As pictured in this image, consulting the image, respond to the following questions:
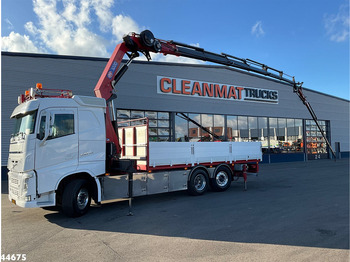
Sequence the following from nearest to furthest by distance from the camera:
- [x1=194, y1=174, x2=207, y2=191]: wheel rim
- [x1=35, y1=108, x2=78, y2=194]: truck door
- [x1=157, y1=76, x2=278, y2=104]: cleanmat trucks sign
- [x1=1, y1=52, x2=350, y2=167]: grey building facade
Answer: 1. [x1=35, y1=108, x2=78, y2=194]: truck door
2. [x1=194, y1=174, x2=207, y2=191]: wheel rim
3. [x1=1, y1=52, x2=350, y2=167]: grey building facade
4. [x1=157, y1=76, x2=278, y2=104]: cleanmat trucks sign

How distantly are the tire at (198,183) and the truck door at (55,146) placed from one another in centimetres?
444

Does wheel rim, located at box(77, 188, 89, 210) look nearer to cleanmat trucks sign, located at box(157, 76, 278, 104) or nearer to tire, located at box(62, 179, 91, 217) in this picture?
tire, located at box(62, 179, 91, 217)

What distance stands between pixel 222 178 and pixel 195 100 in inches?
468

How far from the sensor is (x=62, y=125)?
7289 mm

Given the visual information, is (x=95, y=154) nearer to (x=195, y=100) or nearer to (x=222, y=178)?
(x=222, y=178)

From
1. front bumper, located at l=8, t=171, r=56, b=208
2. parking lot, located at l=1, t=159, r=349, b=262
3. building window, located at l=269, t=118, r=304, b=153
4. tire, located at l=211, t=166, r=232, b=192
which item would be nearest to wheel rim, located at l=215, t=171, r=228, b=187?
tire, located at l=211, t=166, r=232, b=192

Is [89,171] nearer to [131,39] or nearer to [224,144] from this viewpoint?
[131,39]

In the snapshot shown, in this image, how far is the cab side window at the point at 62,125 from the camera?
7113mm

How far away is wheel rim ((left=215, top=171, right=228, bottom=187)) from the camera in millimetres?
10983

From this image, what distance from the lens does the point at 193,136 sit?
21.6 meters

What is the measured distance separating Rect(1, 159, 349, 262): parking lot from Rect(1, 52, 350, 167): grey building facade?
34.0 feet

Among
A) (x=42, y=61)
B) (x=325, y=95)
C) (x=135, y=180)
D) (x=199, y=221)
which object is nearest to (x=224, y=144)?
(x=135, y=180)

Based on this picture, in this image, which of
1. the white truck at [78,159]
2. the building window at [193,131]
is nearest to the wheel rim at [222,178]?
the white truck at [78,159]

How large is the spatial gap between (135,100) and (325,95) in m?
25.2
